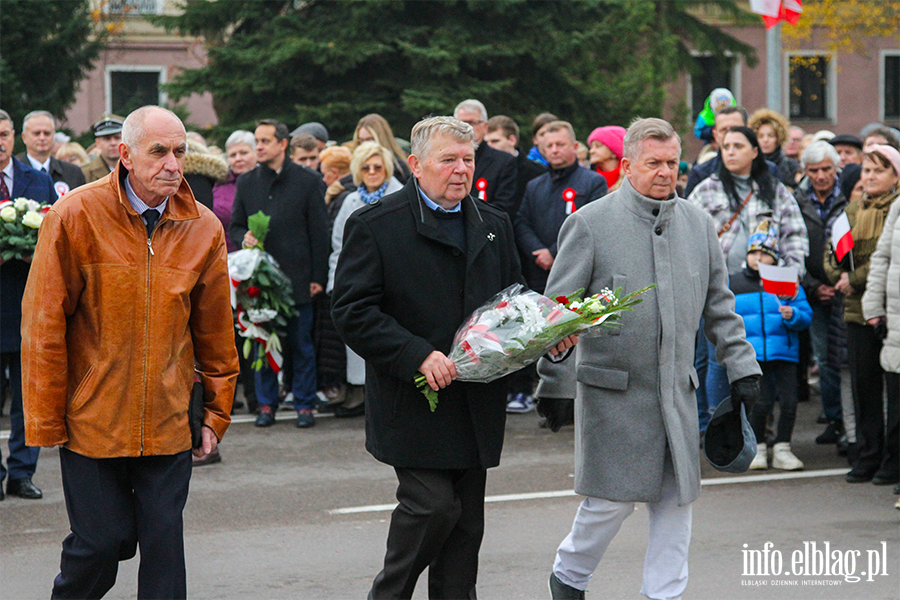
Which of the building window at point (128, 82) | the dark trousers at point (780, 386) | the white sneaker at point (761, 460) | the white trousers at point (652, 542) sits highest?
the building window at point (128, 82)

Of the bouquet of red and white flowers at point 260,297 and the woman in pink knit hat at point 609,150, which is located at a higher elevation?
the woman in pink knit hat at point 609,150

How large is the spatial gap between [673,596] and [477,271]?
5.24 feet

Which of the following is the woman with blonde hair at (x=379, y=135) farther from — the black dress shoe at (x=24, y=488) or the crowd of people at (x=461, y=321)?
the black dress shoe at (x=24, y=488)

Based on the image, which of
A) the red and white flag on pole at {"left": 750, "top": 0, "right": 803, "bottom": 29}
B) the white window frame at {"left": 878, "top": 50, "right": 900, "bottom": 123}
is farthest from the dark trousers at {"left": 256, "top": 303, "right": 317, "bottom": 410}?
the white window frame at {"left": 878, "top": 50, "right": 900, "bottom": 123}

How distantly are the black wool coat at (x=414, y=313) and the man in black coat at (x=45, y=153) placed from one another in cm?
531

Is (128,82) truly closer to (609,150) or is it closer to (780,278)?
(609,150)

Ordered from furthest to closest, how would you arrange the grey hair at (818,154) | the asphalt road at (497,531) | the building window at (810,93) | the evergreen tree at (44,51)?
1. the building window at (810,93)
2. the evergreen tree at (44,51)
3. the grey hair at (818,154)
4. the asphalt road at (497,531)

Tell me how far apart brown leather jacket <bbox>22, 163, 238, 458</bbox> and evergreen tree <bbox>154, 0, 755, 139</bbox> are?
13.6 m

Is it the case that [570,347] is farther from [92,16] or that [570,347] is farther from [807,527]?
[92,16]

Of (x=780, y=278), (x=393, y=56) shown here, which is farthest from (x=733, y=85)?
(x=780, y=278)

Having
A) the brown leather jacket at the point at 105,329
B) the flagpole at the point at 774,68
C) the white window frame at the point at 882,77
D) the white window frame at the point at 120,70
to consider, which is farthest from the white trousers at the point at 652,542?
the white window frame at the point at 882,77

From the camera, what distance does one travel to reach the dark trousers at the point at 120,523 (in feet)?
13.8

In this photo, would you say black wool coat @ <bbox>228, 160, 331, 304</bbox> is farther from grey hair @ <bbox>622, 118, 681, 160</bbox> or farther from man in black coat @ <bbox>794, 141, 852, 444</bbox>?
grey hair @ <bbox>622, 118, 681, 160</bbox>

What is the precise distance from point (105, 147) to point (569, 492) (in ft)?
Result: 17.8
